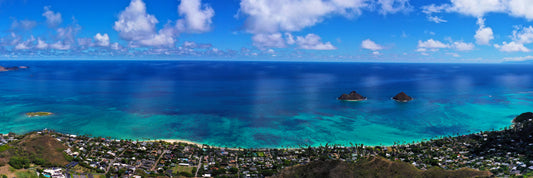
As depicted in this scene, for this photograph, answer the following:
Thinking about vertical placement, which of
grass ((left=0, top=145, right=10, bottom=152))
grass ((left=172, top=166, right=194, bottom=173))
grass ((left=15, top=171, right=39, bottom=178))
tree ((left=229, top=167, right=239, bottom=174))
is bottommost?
grass ((left=172, top=166, right=194, bottom=173))

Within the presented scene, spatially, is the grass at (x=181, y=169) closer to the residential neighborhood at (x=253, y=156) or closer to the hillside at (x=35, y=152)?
the residential neighborhood at (x=253, y=156)

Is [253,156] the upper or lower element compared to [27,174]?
lower

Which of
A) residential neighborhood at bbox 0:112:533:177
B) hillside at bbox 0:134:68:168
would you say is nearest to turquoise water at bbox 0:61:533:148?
residential neighborhood at bbox 0:112:533:177

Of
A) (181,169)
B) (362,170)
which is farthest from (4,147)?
(362,170)

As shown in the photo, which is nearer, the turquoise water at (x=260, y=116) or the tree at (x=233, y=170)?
the tree at (x=233, y=170)

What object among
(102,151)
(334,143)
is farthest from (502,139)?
(102,151)

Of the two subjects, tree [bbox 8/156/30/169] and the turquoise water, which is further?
the turquoise water

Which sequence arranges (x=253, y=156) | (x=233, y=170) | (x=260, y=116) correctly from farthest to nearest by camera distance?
(x=260, y=116) → (x=253, y=156) → (x=233, y=170)

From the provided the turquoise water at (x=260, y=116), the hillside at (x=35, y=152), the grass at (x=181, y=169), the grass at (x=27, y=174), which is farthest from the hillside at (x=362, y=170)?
the hillside at (x=35, y=152)

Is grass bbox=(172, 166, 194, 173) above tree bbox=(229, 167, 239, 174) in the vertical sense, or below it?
below

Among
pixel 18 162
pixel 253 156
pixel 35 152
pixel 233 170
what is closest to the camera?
pixel 18 162

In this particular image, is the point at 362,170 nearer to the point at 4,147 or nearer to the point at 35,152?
the point at 35,152

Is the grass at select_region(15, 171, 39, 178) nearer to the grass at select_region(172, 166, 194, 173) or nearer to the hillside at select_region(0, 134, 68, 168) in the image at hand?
the hillside at select_region(0, 134, 68, 168)
